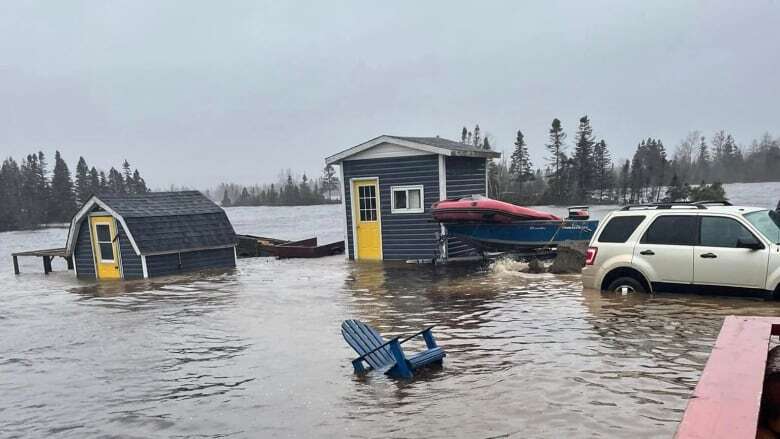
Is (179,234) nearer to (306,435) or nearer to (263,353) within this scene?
(263,353)

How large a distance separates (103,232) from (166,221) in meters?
2.27

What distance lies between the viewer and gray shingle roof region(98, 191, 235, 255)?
696 inches

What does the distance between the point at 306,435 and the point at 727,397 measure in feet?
10.6

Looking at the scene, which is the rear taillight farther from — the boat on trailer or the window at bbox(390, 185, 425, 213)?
the window at bbox(390, 185, 425, 213)

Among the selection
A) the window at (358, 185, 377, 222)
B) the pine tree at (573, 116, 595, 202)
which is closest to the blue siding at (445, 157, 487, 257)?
the window at (358, 185, 377, 222)

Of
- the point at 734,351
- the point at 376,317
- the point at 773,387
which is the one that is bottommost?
the point at 376,317

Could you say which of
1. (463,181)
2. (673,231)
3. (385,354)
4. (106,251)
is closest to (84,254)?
(106,251)

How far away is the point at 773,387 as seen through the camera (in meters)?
3.59

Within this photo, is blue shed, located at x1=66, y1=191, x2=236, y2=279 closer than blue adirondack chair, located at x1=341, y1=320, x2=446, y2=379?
No

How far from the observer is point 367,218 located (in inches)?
662

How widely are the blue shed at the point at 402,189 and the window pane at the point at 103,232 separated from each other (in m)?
8.08

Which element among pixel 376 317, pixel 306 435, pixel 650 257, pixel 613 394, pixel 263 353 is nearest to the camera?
pixel 306 435

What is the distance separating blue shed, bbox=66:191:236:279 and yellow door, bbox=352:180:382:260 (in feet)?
19.3

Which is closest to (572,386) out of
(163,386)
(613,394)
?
(613,394)
